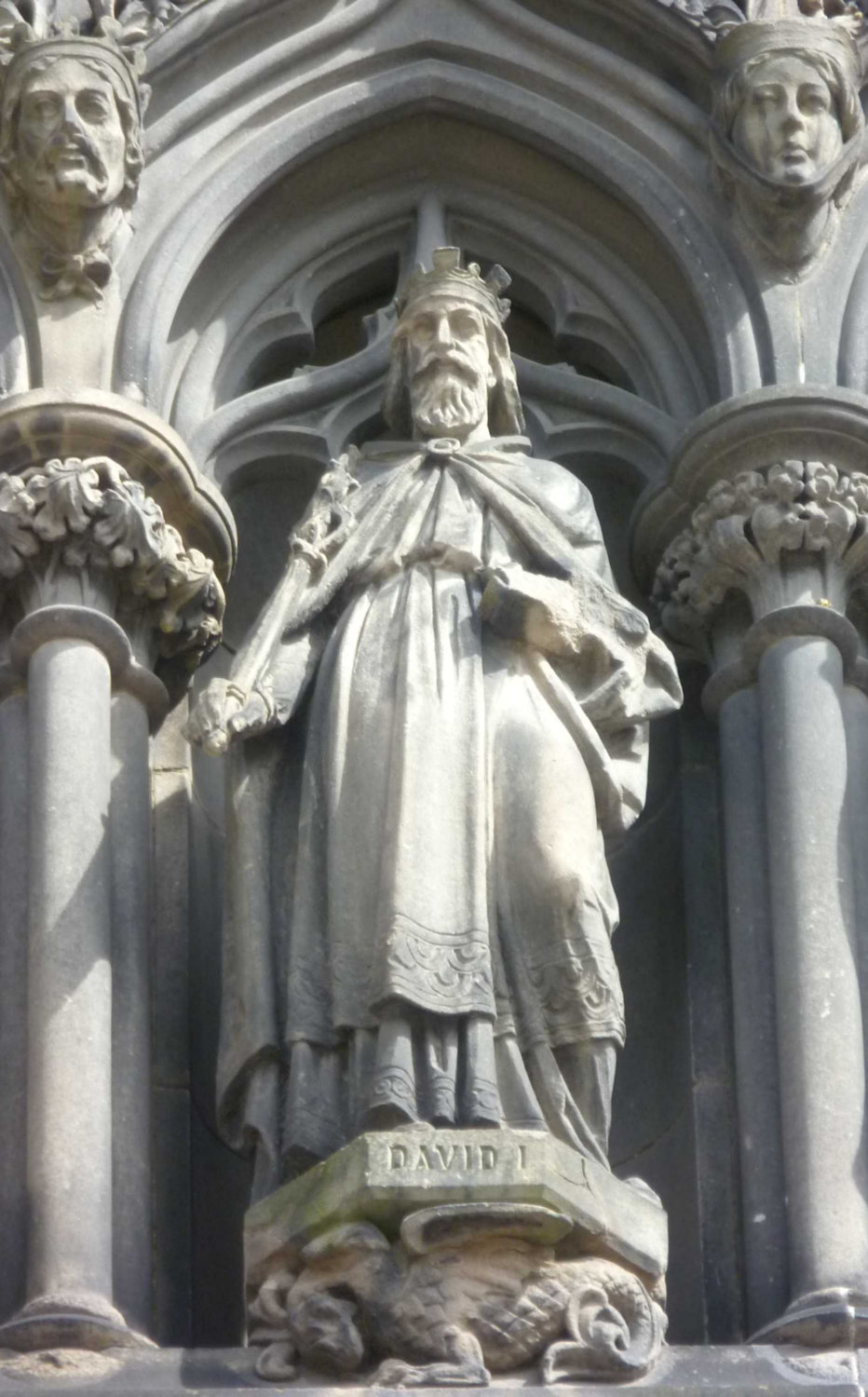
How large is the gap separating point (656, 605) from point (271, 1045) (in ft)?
6.17

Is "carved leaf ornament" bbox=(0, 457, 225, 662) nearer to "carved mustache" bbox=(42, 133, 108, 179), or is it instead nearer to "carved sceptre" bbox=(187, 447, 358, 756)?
"carved sceptre" bbox=(187, 447, 358, 756)

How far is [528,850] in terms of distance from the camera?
11320 mm

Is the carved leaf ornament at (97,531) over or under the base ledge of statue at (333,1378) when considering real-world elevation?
over

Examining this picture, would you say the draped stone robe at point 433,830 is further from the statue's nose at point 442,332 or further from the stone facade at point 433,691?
the statue's nose at point 442,332

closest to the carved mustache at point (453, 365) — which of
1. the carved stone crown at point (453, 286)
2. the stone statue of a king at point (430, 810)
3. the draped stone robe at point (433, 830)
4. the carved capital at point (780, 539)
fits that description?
the carved stone crown at point (453, 286)

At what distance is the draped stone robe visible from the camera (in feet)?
36.4

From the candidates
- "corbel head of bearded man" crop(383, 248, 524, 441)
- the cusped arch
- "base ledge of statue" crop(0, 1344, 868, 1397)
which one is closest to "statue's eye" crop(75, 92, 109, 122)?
the cusped arch

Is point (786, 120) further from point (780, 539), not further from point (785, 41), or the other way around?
point (780, 539)

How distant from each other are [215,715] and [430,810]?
1.69 ft

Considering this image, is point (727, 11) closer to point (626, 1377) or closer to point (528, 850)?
point (528, 850)

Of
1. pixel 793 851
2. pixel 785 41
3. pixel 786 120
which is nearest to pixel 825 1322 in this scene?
pixel 793 851

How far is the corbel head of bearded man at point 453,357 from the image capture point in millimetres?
12469

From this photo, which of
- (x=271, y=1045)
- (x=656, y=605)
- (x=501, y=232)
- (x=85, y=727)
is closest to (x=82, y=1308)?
(x=271, y=1045)

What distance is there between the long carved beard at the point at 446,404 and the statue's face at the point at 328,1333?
250 cm
